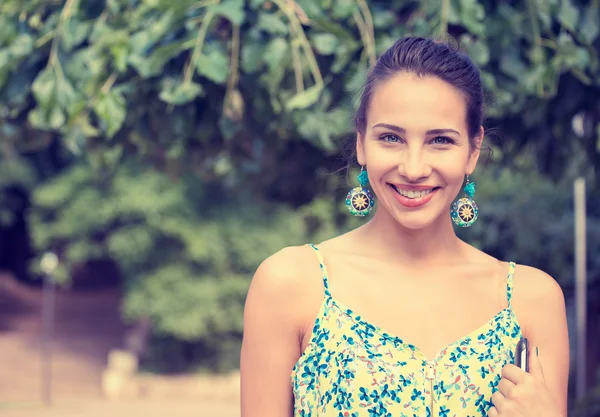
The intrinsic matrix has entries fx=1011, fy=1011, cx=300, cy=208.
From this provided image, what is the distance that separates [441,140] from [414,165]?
0.28ft

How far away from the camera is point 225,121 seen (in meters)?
3.74

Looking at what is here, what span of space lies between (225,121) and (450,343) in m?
1.98

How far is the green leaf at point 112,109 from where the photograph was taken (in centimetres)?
339

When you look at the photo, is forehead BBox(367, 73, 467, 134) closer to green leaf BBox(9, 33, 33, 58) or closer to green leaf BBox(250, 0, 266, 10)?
green leaf BBox(250, 0, 266, 10)

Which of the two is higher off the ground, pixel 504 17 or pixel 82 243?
pixel 82 243

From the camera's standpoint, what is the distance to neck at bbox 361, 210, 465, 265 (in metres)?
2.01

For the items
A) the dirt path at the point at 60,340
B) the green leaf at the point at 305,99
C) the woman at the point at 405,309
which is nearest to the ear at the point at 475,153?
the woman at the point at 405,309

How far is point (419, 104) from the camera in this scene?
1886mm

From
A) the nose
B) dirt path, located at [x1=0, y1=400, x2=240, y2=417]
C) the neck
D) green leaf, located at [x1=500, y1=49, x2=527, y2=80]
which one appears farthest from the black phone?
dirt path, located at [x1=0, y1=400, x2=240, y2=417]

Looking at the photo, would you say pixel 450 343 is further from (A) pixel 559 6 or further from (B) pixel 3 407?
(B) pixel 3 407

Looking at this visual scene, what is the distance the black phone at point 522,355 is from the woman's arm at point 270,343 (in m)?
0.41

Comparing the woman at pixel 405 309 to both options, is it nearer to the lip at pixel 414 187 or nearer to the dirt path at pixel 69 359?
the lip at pixel 414 187

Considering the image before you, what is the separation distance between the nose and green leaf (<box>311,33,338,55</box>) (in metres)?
1.71

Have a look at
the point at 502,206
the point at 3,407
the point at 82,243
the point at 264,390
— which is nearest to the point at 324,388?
the point at 264,390
